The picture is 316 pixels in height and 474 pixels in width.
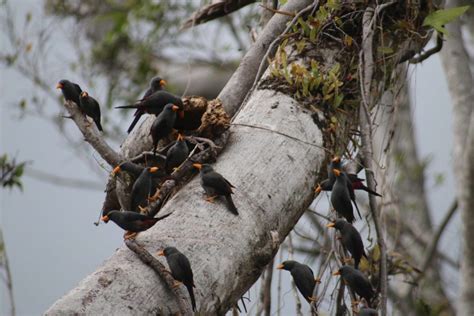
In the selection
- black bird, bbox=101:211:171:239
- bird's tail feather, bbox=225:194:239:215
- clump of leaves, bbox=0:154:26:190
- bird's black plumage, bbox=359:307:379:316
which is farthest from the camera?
clump of leaves, bbox=0:154:26:190

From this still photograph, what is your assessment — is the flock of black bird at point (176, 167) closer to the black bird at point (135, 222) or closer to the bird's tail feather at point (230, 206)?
the bird's tail feather at point (230, 206)

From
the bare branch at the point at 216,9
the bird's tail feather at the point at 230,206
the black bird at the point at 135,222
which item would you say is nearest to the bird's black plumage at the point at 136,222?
the black bird at the point at 135,222

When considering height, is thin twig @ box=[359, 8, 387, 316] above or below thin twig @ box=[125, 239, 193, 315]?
above

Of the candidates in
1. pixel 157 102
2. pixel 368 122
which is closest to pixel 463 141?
pixel 368 122

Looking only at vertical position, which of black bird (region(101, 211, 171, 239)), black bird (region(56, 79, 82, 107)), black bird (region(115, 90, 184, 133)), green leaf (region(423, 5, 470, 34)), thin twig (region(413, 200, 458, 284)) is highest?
thin twig (region(413, 200, 458, 284))

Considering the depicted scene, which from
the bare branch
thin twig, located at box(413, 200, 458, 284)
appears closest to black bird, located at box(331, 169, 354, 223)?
the bare branch

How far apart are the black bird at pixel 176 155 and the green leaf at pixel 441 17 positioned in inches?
56.1

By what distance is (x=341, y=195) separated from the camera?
126 inches

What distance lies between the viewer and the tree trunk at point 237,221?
2.51 m

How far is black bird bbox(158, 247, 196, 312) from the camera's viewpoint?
254 cm

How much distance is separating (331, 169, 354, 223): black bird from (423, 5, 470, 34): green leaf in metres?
1.08

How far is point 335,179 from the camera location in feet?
10.6

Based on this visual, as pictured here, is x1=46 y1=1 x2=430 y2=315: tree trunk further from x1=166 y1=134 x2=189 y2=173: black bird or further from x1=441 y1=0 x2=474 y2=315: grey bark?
x1=441 y1=0 x2=474 y2=315: grey bark

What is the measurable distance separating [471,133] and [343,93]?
6.57 feet
